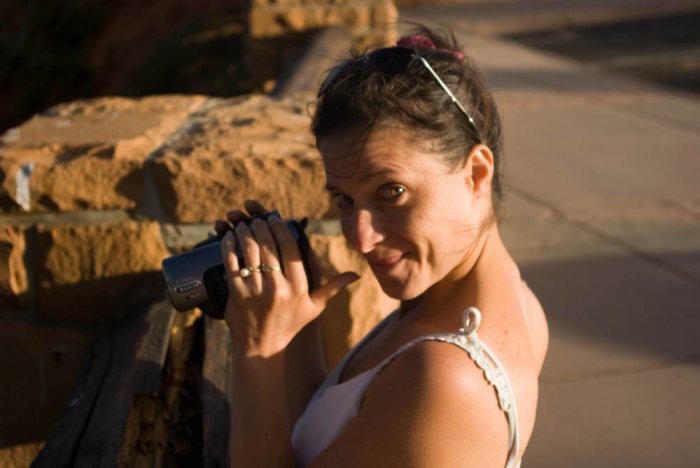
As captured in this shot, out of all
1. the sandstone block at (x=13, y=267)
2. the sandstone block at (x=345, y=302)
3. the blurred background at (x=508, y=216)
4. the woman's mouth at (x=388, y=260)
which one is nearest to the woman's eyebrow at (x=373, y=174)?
the woman's mouth at (x=388, y=260)

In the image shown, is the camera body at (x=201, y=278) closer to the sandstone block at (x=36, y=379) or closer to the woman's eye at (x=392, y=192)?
the woman's eye at (x=392, y=192)

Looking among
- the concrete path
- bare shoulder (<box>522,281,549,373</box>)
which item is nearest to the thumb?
bare shoulder (<box>522,281,549,373</box>)

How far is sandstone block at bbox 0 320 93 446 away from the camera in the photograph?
8.28 ft

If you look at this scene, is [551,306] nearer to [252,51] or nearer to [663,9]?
[252,51]

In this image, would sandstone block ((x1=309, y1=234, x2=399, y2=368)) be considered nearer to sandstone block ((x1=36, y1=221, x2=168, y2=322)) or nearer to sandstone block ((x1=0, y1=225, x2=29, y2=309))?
sandstone block ((x1=36, y1=221, x2=168, y2=322))

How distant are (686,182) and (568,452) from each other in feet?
8.61

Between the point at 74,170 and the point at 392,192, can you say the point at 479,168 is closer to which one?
the point at 392,192

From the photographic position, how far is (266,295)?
60.6 inches

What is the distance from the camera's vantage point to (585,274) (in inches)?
145

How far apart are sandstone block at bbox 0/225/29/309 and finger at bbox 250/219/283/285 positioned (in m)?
1.00

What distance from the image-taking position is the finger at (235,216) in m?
1.80

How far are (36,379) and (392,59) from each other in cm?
148

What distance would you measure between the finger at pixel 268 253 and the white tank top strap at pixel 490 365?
0.74 feet

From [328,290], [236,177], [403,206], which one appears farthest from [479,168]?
[236,177]
